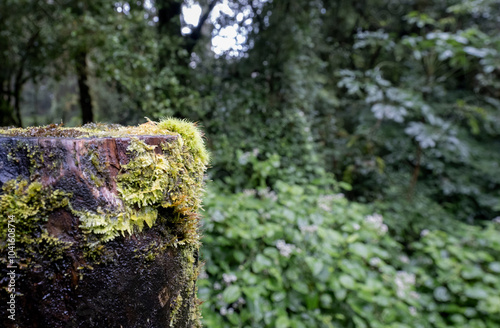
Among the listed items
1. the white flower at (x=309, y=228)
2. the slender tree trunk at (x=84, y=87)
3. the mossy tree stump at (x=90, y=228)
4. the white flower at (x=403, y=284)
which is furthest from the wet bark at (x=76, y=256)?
the slender tree trunk at (x=84, y=87)

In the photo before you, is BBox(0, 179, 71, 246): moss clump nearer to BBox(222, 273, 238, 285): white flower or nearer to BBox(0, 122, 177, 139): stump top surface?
BBox(0, 122, 177, 139): stump top surface

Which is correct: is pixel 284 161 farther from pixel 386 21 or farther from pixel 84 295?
pixel 386 21

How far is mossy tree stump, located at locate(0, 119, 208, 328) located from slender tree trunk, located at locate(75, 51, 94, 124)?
12.7ft

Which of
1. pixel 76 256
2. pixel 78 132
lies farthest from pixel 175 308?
pixel 78 132

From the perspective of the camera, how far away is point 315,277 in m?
2.15

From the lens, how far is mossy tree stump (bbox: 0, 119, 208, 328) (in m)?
0.51

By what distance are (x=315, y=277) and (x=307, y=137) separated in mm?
2371

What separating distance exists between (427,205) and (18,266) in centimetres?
534

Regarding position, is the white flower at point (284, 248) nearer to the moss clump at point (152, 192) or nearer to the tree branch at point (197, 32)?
the moss clump at point (152, 192)

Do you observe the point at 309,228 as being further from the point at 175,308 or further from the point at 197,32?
the point at 197,32

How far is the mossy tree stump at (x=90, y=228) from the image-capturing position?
510 mm

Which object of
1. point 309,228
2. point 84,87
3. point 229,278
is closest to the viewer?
point 229,278

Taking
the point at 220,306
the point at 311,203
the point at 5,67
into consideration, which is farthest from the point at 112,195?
the point at 5,67

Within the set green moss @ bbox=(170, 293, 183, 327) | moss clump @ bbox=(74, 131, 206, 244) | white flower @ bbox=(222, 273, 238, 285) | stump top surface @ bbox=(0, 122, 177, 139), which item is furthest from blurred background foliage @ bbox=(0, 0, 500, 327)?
stump top surface @ bbox=(0, 122, 177, 139)
